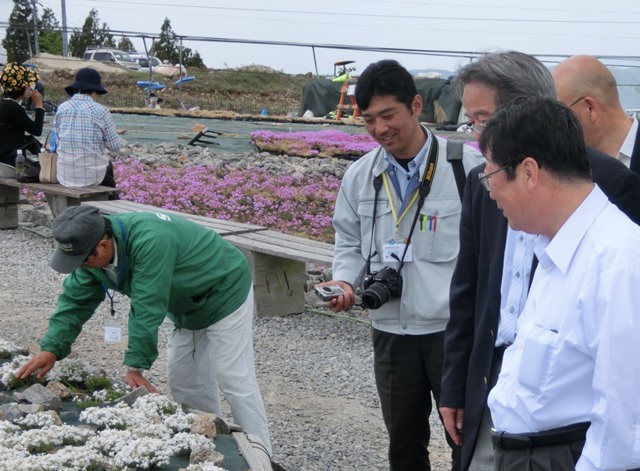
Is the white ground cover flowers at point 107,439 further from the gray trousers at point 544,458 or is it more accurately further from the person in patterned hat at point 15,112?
the person in patterned hat at point 15,112

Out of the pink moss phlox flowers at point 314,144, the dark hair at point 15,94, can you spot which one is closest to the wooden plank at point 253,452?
the dark hair at point 15,94

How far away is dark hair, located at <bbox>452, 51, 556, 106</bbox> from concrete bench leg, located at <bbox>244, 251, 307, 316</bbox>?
4982mm

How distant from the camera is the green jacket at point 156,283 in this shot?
401 cm

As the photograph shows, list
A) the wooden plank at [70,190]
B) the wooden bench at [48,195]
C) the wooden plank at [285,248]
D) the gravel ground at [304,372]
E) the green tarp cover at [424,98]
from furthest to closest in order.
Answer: the green tarp cover at [424,98] → the wooden bench at [48,195] → the wooden plank at [70,190] → the wooden plank at [285,248] → the gravel ground at [304,372]

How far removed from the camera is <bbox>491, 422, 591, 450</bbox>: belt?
2.19m

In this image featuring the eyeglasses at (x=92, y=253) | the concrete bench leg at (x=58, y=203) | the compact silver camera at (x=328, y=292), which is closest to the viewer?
the compact silver camera at (x=328, y=292)

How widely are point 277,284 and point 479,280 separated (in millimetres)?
4972

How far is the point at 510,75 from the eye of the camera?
293cm

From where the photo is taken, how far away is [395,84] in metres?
3.84

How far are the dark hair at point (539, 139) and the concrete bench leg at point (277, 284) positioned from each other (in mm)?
5608

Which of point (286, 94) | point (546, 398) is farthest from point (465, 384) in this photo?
point (286, 94)

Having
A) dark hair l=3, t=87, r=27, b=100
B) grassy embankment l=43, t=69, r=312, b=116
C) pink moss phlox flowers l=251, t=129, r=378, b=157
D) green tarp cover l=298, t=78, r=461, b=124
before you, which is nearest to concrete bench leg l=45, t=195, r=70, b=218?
dark hair l=3, t=87, r=27, b=100

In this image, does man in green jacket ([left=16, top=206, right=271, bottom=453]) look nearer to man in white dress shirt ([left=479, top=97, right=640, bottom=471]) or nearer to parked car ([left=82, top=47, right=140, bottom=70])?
man in white dress shirt ([left=479, top=97, right=640, bottom=471])

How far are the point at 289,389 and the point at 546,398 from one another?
4131mm
